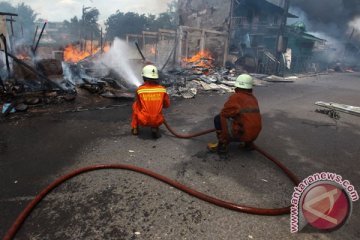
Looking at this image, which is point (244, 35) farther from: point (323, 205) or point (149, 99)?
point (323, 205)

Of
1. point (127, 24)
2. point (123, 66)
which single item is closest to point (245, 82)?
point (123, 66)

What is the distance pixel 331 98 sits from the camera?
39.5 ft

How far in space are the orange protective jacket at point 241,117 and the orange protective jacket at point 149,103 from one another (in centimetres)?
138

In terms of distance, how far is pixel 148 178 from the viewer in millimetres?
3951

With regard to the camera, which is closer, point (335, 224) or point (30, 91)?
point (335, 224)

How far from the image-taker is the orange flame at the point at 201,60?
1958 cm

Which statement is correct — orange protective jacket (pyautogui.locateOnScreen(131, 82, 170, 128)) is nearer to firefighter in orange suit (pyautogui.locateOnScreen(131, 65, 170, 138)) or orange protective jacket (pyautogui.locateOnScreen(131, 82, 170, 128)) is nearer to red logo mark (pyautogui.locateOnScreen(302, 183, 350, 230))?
firefighter in orange suit (pyautogui.locateOnScreen(131, 65, 170, 138))

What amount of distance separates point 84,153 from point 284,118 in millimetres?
5863

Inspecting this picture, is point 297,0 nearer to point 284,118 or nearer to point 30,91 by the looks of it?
point 284,118

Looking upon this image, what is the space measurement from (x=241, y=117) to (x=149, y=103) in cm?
184

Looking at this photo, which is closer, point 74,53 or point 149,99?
point 149,99

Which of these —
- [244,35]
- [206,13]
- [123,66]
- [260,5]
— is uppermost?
[260,5]

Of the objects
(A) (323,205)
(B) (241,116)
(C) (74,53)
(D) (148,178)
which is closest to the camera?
(A) (323,205)

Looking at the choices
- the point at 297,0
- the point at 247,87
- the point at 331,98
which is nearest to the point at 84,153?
the point at 247,87
